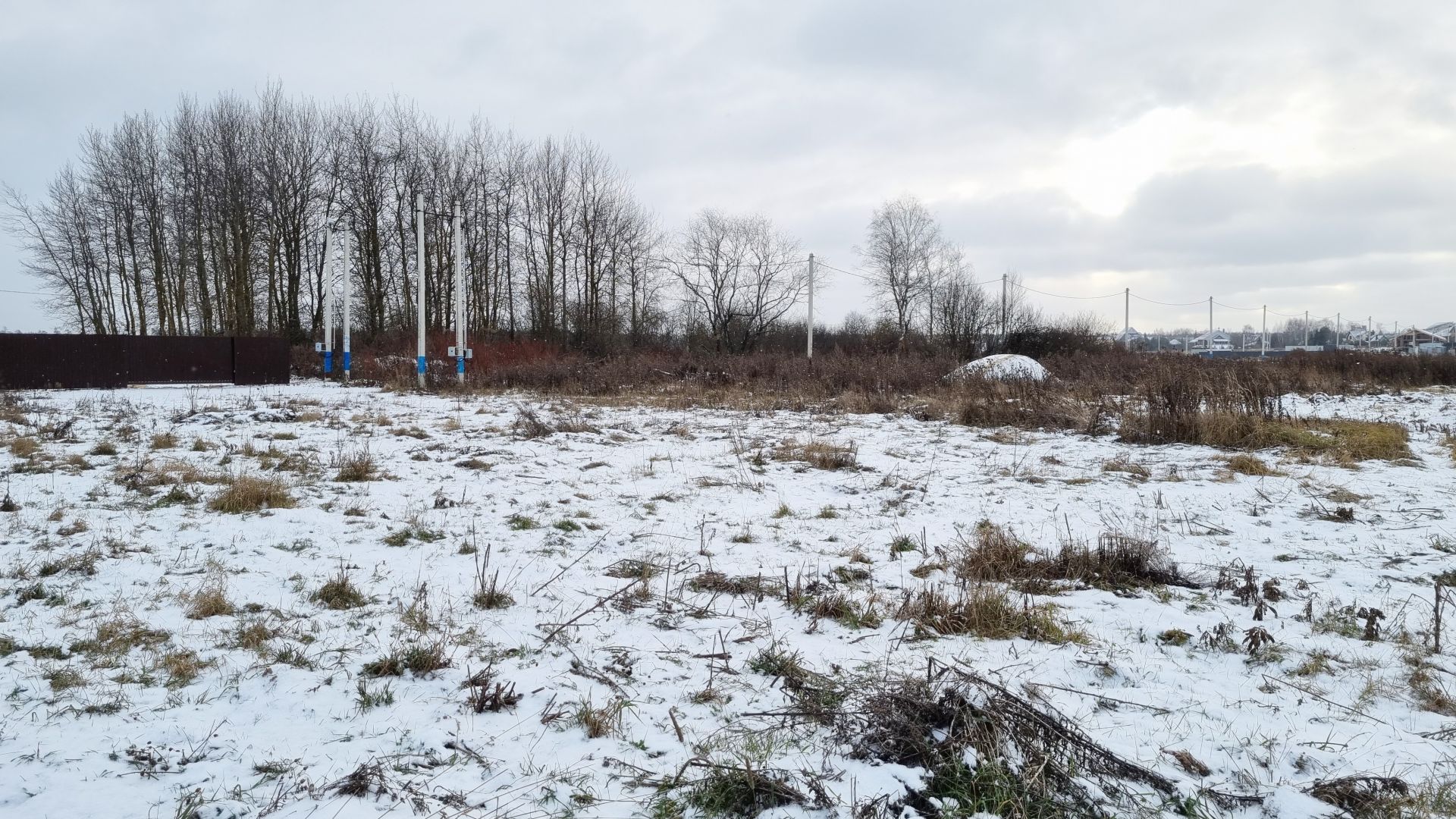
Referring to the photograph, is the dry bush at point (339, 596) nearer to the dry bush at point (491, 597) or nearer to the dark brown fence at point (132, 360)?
the dry bush at point (491, 597)

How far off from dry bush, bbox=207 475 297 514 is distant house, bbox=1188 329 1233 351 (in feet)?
221

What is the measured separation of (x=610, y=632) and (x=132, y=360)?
1981 cm

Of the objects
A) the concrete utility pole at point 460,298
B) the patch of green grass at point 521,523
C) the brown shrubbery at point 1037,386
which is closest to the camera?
the patch of green grass at point 521,523

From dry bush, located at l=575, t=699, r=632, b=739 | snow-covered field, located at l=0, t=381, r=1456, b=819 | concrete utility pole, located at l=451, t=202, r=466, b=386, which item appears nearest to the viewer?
snow-covered field, located at l=0, t=381, r=1456, b=819

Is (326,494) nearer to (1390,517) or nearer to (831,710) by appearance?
(831,710)

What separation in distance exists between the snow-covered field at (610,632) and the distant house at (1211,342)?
64.3 metres

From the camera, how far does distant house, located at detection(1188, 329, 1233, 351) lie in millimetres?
63281

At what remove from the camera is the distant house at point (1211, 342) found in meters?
63.3

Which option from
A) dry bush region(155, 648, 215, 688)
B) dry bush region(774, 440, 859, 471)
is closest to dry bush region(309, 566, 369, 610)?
dry bush region(155, 648, 215, 688)

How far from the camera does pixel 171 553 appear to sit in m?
4.72

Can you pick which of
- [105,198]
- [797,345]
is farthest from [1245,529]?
[105,198]

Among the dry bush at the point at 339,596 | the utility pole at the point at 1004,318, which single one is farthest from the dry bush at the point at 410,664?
the utility pole at the point at 1004,318

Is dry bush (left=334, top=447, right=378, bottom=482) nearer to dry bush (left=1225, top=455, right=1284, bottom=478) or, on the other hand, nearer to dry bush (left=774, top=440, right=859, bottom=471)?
dry bush (left=774, top=440, right=859, bottom=471)

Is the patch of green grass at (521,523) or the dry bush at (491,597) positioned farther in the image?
the patch of green grass at (521,523)
